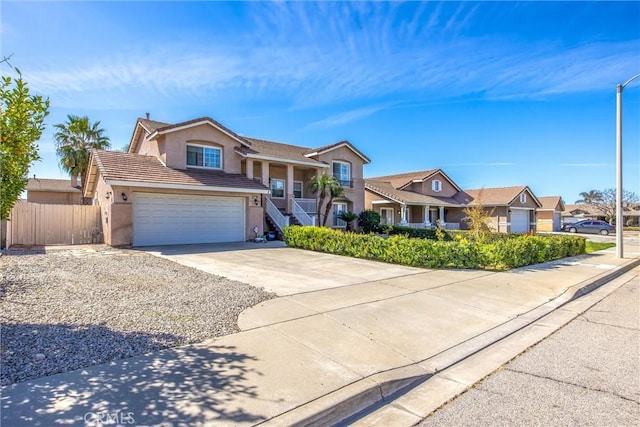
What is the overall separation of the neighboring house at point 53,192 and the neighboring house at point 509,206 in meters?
38.6

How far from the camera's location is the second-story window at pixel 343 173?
25328 millimetres

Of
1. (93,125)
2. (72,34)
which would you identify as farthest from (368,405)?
(93,125)

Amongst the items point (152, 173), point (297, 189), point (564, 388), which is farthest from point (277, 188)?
point (564, 388)

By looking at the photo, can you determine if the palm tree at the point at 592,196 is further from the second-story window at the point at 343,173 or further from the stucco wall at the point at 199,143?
the stucco wall at the point at 199,143

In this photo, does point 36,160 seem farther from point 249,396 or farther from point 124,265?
point 124,265

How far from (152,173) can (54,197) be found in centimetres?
2488

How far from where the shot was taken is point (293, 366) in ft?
12.8

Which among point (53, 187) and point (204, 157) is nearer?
point (204, 157)

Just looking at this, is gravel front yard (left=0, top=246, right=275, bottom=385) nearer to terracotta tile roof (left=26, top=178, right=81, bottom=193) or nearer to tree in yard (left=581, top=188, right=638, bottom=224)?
terracotta tile roof (left=26, top=178, right=81, bottom=193)

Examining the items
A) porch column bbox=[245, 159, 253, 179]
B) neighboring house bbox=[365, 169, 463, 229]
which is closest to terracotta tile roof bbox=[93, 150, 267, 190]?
porch column bbox=[245, 159, 253, 179]

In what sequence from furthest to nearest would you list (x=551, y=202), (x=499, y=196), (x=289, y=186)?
(x=551, y=202) < (x=499, y=196) < (x=289, y=186)

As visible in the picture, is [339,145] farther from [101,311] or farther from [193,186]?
[101,311]

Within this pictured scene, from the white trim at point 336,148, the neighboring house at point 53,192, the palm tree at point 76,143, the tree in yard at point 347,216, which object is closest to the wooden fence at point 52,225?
the palm tree at point 76,143

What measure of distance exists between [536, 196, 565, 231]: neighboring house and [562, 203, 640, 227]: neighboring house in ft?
34.5
